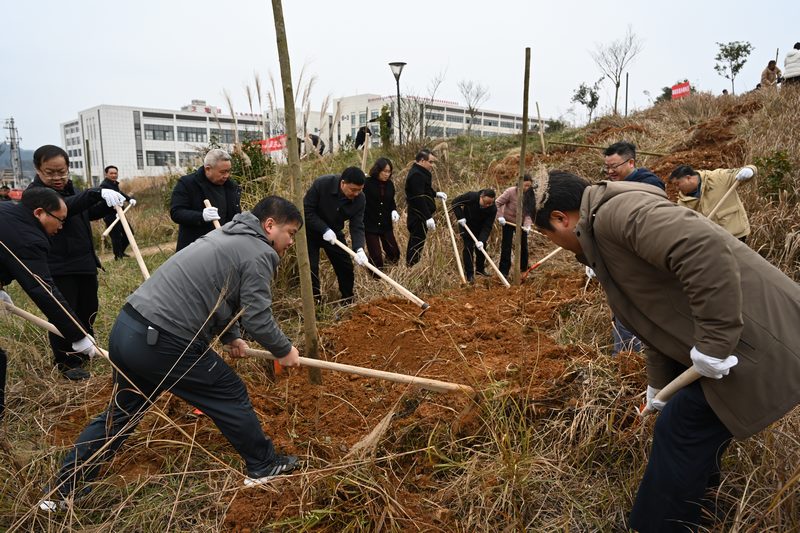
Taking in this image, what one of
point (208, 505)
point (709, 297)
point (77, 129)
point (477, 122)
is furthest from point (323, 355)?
point (77, 129)

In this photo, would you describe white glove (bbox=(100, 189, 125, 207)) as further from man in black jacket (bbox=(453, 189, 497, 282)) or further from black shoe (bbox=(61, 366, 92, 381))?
man in black jacket (bbox=(453, 189, 497, 282))

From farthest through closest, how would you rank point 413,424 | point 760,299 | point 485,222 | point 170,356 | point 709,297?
point 485,222 < point 413,424 < point 170,356 < point 760,299 < point 709,297

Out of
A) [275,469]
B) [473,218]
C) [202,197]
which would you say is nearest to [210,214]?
[202,197]

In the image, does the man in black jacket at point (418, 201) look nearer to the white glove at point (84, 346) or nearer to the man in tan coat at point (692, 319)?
the white glove at point (84, 346)

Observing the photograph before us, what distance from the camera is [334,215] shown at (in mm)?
4844

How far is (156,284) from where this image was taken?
2.27 m

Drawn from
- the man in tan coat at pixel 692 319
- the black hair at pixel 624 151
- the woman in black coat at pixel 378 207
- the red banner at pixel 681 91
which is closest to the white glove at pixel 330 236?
the woman in black coat at pixel 378 207

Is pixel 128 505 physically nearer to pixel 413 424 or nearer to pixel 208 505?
pixel 208 505

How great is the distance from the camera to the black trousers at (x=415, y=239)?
249 inches

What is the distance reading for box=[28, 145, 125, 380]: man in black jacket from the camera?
3.65m

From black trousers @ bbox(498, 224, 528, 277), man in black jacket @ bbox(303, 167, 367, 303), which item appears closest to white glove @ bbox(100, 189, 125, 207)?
man in black jacket @ bbox(303, 167, 367, 303)

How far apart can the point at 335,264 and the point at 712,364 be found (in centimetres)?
383

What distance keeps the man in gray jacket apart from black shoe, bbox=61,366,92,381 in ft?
5.25

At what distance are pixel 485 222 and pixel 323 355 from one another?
3495mm
